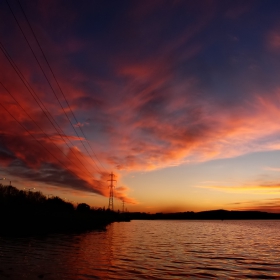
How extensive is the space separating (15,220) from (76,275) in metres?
31.8

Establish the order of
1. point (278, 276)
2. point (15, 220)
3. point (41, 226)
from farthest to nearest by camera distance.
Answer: point (41, 226) → point (15, 220) → point (278, 276)

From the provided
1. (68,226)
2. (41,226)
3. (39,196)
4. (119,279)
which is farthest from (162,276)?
(39,196)

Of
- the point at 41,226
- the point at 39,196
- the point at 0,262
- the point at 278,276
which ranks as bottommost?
the point at 278,276

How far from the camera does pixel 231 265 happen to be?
21.9 meters

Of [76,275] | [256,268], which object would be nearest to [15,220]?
[76,275]

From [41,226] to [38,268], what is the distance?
3337cm

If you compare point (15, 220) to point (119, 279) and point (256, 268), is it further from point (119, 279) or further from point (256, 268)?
point (256, 268)

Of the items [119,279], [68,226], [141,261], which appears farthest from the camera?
[68,226]

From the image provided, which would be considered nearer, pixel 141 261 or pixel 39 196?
pixel 141 261

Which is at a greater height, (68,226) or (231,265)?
(68,226)

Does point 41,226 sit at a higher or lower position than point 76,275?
higher

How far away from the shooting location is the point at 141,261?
22.3m

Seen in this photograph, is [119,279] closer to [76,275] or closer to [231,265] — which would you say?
[76,275]

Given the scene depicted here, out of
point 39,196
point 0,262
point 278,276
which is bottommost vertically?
point 278,276
